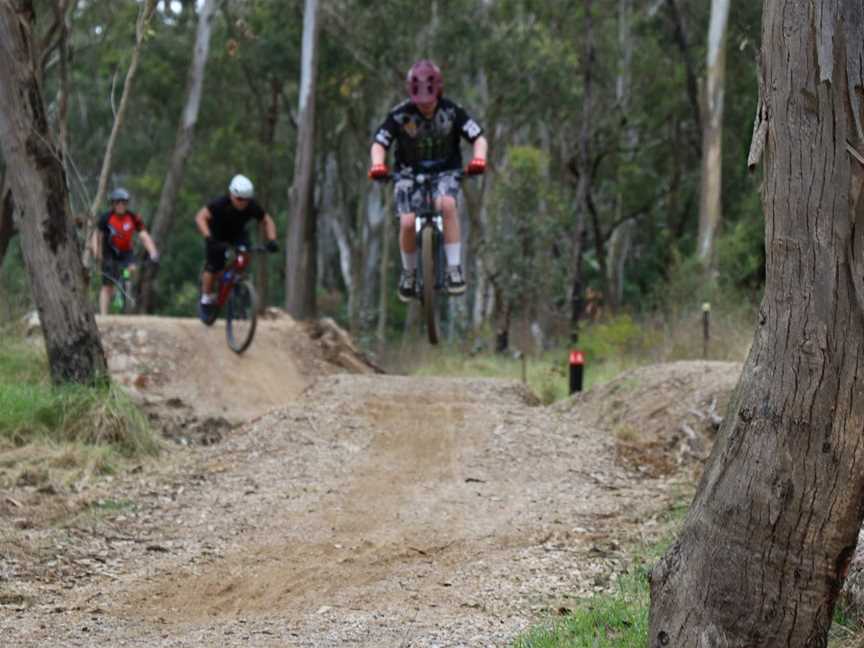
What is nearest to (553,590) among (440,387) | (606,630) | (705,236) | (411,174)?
(606,630)

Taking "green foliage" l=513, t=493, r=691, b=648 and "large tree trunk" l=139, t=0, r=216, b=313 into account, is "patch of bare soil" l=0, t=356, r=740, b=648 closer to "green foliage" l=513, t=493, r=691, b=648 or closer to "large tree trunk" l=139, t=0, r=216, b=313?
"green foliage" l=513, t=493, r=691, b=648

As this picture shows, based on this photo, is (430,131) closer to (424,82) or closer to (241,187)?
(424,82)

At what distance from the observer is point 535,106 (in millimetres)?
30078

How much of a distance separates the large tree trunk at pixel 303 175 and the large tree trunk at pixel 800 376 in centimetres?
2159

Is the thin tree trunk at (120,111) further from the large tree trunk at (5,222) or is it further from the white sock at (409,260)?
the large tree trunk at (5,222)

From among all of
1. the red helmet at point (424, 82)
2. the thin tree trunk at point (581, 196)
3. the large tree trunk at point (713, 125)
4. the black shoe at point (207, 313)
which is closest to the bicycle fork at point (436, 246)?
the red helmet at point (424, 82)

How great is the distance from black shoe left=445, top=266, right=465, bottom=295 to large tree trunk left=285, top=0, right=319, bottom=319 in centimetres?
1473

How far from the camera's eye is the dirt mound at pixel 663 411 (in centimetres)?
907

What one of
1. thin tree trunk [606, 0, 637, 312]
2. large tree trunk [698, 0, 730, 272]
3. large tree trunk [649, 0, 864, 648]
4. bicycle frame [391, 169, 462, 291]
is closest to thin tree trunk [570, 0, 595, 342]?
large tree trunk [698, 0, 730, 272]

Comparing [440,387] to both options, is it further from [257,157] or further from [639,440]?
[257,157]

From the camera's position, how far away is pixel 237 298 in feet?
46.2

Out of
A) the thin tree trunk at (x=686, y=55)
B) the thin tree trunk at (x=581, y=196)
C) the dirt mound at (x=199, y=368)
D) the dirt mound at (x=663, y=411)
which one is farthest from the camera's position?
the thin tree trunk at (x=686, y=55)

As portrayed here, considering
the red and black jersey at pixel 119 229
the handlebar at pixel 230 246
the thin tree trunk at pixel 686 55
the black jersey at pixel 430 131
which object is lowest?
the handlebar at pixel 230 246

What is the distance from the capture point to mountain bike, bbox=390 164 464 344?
10469 mm
